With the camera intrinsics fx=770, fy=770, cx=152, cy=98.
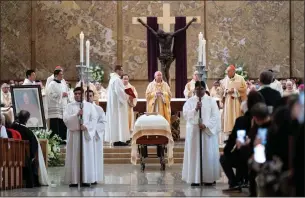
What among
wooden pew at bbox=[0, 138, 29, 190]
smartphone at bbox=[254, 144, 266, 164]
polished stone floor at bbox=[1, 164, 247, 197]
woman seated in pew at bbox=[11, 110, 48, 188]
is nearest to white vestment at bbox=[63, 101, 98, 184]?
polished stone floor at bbox=[1, 164, 247, 197]

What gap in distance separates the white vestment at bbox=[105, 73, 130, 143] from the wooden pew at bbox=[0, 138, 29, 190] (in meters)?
6.79

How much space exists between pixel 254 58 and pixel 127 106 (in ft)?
25.1

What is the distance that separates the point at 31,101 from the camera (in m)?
15.2

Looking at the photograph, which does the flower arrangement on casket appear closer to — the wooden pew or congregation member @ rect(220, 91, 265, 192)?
the wooden pew

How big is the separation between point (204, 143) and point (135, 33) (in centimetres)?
1352

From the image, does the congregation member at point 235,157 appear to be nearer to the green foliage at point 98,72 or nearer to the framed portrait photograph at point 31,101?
the framed portrait photograph at point 31,101

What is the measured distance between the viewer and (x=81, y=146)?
11.9 meters

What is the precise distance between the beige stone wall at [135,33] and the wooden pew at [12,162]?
44.7ft

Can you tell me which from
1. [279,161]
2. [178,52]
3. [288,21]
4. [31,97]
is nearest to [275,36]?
[288,21]

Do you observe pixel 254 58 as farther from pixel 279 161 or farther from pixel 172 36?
pixel 279 161

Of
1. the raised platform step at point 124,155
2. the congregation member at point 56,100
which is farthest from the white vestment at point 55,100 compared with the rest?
the raised platform step at point 124,155

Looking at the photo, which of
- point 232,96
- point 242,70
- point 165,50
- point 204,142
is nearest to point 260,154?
point 204,142

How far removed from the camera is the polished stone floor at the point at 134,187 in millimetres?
10633

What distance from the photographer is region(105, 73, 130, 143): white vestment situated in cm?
1855
